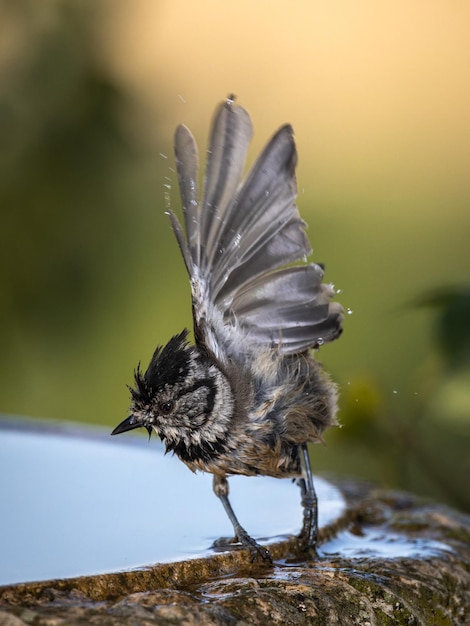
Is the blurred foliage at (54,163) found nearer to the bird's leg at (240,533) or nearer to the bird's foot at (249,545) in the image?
the bird's leg at (240,533)

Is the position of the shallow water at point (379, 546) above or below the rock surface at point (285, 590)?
below

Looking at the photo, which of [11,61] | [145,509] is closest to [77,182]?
[11,61]

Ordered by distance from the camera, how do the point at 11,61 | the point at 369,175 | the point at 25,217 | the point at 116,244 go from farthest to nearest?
1. the point at 369,175
2. the point at 116,244
3. the point at 25,217
4. the point at 11,61

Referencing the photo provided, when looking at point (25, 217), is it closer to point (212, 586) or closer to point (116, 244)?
point (116, 244)

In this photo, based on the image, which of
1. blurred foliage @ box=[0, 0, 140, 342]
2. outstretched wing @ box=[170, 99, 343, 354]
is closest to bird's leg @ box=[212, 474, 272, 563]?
outstretched wing @ box=[170, 99, 343, 354]

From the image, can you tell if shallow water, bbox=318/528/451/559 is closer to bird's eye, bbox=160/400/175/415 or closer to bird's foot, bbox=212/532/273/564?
bird's foot, bbox=212/532/273/564

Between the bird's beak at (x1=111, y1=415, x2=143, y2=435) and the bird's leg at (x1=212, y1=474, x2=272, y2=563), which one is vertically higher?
the bird's beak at (x1=111, y1=415, x2=143, y2=435)

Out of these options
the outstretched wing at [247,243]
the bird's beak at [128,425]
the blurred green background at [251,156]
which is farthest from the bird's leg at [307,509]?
the blurred green background at [251,156]

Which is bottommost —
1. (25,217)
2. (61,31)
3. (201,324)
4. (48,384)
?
(48,384)
